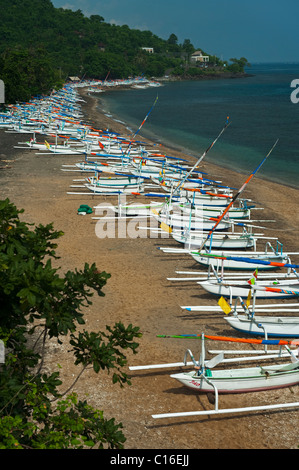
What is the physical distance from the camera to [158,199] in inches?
1230

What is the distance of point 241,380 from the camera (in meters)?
12.2

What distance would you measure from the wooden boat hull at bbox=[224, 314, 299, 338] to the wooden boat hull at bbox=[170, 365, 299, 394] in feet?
6.37

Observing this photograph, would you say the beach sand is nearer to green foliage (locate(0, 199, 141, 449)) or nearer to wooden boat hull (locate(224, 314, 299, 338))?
wooden boat hull (locate(224, 314, 299, 338))

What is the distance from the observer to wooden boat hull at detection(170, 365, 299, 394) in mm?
11969

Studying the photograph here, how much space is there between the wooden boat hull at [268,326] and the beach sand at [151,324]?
0.76m

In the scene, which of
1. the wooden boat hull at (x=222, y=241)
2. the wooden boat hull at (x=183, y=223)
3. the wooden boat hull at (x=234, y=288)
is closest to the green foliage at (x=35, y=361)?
the wooden boat hull at (x=234, y=288)

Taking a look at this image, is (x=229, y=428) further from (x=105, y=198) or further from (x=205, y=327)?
(x=105, y=198)

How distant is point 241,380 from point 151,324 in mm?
4205

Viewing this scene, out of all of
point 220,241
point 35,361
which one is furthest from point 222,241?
point 35,361

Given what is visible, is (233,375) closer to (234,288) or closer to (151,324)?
(151,324)

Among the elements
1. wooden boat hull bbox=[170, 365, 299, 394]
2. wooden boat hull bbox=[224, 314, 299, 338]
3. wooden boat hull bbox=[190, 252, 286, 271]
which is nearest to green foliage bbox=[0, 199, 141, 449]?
wooden boat hull bbox=[170, 365, 299, 394]

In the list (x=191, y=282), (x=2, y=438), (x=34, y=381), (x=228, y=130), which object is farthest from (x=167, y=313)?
(x=228, y=130)

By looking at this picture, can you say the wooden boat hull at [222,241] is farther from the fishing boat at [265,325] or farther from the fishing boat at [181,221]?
the fishing boat at [265,325]

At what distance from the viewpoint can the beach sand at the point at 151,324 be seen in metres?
11.2
